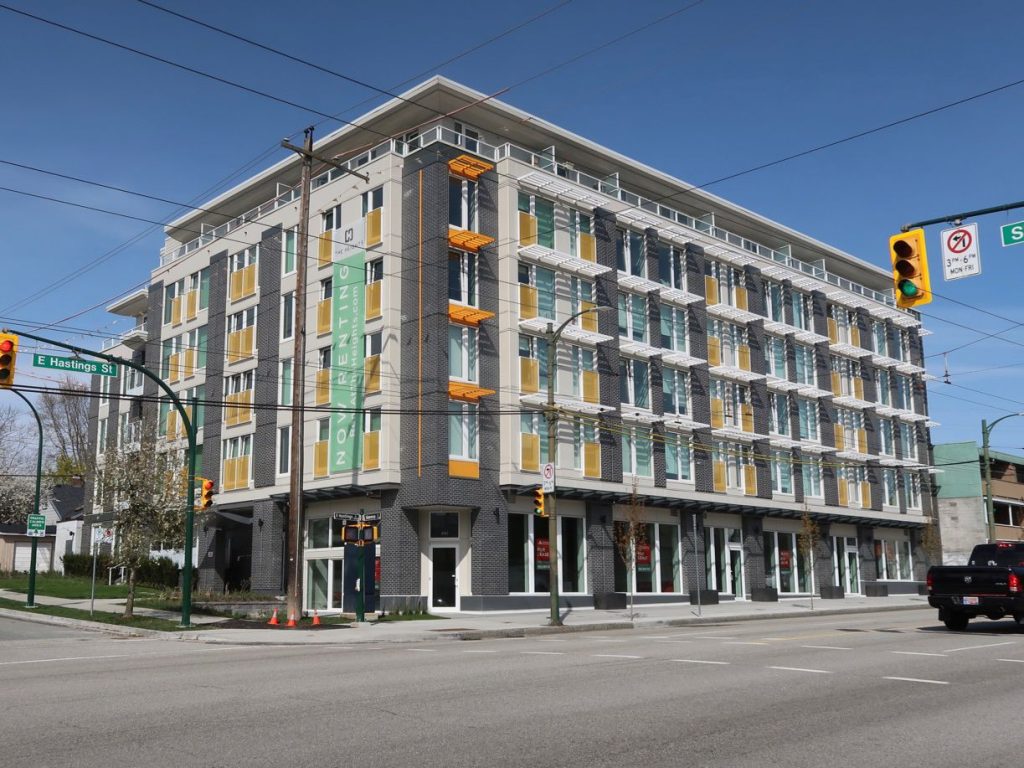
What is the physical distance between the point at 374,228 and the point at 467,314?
5083mm

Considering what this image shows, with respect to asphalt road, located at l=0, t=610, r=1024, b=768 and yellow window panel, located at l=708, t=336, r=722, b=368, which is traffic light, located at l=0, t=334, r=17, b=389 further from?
yellow window panel, located at l=708, t=336, r=722, b=368

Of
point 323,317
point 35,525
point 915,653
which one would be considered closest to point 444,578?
point 323,317

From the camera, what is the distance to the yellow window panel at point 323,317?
38656 mm

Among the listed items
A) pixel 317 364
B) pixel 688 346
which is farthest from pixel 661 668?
pixel 688 346

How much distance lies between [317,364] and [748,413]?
865 inches

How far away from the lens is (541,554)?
37125 millimetres

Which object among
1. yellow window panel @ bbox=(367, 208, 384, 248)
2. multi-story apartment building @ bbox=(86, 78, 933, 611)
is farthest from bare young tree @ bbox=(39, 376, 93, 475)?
yellow window panel @ bbox=(367, 208, 384, 248)

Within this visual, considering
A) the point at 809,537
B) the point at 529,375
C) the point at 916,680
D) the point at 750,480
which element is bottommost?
the point at 916,680

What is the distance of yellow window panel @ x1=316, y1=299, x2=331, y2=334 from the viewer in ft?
127

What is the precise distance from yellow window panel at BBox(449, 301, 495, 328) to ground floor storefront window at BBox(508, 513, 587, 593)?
7435 mm

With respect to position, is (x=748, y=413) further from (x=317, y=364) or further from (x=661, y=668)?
(x=661, y=668)

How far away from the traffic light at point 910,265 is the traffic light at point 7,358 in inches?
722

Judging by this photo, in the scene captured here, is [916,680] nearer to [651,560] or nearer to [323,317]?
[651,560]

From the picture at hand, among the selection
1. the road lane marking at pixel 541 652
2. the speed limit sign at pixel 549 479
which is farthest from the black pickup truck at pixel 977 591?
the speed limit sign at pixel 549 479
